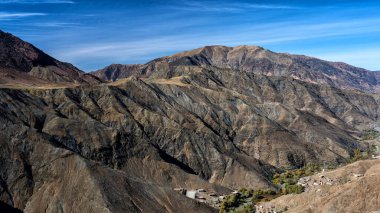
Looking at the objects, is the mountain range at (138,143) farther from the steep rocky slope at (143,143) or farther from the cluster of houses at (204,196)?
the cluster of houses at (204,196)

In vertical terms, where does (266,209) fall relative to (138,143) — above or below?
below

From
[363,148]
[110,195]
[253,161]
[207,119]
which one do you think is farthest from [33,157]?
[363,148]

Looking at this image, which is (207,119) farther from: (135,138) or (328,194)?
(328,194)

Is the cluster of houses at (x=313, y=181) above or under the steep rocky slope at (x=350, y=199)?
under

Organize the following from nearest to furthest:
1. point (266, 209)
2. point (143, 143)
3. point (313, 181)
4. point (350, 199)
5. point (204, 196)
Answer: point (350, 199) < point (266, 209) < point (204, 196) < point (313, 181) < point (143, 143)

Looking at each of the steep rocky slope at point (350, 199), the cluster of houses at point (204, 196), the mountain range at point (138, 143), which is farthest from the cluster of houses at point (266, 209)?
the cluster of houses at point (204, 196)

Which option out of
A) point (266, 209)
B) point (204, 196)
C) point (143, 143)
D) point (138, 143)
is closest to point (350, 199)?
point (266, 209)

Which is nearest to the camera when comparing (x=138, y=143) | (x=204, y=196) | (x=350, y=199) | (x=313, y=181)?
(x=350, y=199)

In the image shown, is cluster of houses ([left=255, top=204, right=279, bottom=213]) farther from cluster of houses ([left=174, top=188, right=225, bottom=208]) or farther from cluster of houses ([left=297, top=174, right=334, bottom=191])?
cluster of houses ([left=297, top=174, right=334, bottom=191])

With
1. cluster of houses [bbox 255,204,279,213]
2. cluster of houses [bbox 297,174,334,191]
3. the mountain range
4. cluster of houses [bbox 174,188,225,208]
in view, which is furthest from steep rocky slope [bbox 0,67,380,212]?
cluster of houses [bbox 255,204,279,213]

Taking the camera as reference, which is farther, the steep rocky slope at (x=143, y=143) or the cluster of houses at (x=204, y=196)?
the cluster of houses at (x=204, y=196)

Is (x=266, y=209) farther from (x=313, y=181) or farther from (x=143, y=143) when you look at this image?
(x=143, y=143)
